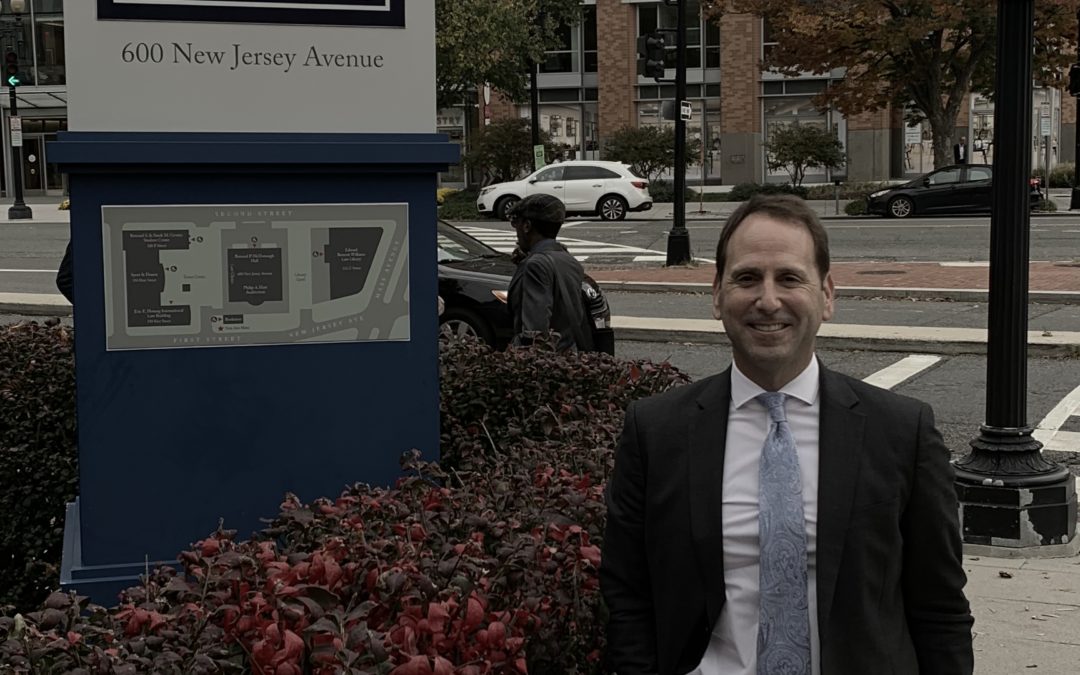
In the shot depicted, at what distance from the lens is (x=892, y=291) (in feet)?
57.7

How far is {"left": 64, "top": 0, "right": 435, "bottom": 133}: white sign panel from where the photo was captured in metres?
4.09

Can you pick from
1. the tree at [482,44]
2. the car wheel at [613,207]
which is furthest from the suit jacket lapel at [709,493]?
the tree at [482,44]

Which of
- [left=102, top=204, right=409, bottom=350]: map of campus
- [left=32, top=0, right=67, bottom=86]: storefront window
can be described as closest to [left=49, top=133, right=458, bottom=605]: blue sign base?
[left=102, top=204, right=409, bottom=350]: map of campus

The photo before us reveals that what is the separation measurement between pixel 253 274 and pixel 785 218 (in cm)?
205

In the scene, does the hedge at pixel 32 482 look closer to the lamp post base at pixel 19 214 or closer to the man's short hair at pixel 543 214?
the man's short hair at pixel 543 214

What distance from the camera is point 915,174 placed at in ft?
172

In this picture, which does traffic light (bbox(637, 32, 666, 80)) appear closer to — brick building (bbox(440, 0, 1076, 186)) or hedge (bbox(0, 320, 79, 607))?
hedge (bbox(0, 320, 79, 607))

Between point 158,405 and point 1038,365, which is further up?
point 158,405

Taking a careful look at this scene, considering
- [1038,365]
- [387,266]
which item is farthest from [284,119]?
[1038,365]

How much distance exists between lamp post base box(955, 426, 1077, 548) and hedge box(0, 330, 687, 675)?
350cm

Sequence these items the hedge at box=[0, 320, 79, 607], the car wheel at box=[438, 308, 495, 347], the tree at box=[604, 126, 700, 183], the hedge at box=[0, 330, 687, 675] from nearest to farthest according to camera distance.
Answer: the hedge at box=[0, 330, 687, 675] < the hedge at box=[0, 320, 79, 607] < the car wheel at box=[438, 308, 495, 347] < the tree at box=[604, 126, 700, 183]

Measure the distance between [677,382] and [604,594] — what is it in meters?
2.72

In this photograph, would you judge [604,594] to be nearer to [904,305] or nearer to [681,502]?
[681,502]

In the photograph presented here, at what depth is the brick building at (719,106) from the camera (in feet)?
168
